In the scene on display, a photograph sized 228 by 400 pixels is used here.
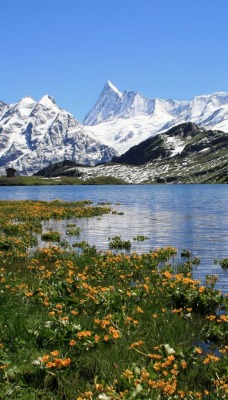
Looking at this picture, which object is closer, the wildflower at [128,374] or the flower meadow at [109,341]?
the wildflower at [128,374]

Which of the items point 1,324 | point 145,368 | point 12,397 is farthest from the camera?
point 1,324

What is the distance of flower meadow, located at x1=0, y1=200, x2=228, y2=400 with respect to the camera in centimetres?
840

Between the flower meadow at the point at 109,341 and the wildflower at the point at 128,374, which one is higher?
the wildflower at the point at 128,374

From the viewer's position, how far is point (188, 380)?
9.17 m

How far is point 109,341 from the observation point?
10.8 meters

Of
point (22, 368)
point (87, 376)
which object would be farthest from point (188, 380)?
point (22, 368)

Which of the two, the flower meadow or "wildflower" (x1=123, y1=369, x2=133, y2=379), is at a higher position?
"wildflower" (x1=123, y1=369, x2=133, y2=379)

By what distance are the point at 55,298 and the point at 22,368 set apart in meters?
4.53

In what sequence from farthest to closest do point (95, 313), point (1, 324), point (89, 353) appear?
point (95, 313), point (1, 324), point (89, 353)

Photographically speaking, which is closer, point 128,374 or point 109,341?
point 128,374

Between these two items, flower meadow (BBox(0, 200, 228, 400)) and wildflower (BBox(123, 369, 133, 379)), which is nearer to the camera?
wildflower (BBox(123, 369, 133, 379))

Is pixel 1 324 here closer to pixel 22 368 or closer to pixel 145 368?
pixel 22 368

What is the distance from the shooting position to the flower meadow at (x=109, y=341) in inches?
331

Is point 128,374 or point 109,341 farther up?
point 128,374
